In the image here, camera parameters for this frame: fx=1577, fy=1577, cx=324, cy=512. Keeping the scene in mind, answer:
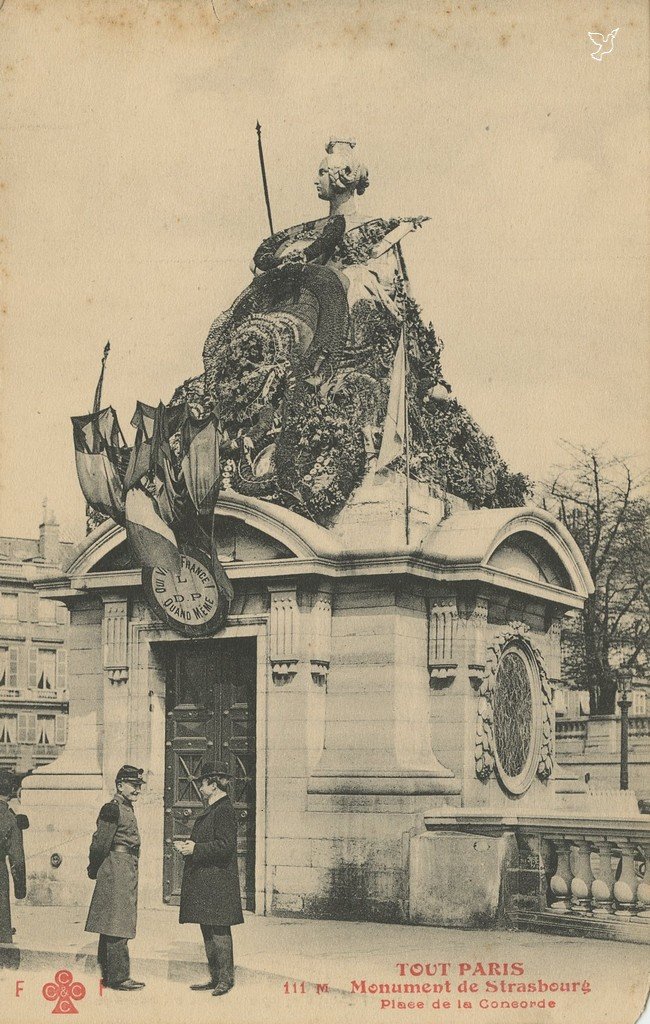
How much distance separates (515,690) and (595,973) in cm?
511

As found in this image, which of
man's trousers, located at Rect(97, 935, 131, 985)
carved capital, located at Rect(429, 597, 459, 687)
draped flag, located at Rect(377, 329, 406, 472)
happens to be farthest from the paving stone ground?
draped flag, located at Rect(377, 329, 406, 472)

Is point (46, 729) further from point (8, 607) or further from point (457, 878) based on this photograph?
point (457, 878)


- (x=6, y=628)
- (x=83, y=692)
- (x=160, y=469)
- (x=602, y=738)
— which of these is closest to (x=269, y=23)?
(x=160, y=469)

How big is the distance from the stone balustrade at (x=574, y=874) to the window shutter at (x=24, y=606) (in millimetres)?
28433

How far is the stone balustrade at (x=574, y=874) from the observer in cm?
1402

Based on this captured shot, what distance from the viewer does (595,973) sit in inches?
512

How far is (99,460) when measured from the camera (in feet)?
53.5

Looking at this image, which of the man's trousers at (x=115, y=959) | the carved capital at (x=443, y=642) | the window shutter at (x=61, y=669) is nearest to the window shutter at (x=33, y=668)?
the window shutter at (x=61, y=669)

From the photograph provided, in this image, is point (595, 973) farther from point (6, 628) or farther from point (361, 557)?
point (6, 628)

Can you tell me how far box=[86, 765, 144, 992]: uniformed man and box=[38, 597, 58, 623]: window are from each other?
1182 inches

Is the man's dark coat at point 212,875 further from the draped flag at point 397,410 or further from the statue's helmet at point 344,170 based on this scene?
the statue's helmet at point 344,170

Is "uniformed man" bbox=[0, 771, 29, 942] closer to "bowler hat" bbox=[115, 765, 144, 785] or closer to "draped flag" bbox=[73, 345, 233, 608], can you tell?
"bowler hat" bbox=[115, 765, 144, 785]

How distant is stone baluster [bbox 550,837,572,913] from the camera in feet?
47.6

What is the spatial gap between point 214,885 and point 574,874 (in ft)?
12.3
